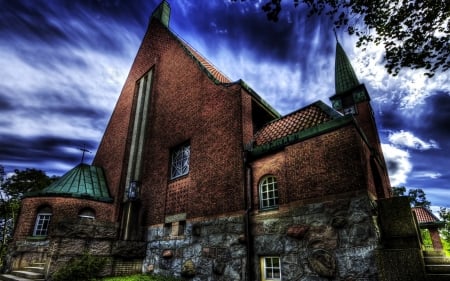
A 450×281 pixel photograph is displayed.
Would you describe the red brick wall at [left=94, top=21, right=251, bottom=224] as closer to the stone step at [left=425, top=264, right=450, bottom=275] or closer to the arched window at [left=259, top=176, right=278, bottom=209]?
the arched window at [left=259, top=176, right=278, bottom=209]

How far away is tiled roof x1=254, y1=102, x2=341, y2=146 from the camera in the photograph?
27.5ft

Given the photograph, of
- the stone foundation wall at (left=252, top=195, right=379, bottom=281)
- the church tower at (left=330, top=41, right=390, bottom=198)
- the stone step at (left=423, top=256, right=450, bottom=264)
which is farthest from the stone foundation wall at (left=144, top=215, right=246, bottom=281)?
the church tower at (left=330, top=41, right=390, bottom=198)

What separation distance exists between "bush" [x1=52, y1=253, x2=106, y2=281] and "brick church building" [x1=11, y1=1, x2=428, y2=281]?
35 cm

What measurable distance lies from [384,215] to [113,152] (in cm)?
1585

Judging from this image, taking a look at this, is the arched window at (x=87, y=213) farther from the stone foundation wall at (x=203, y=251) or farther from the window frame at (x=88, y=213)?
the stone foundation wall at (x=203, y=251)

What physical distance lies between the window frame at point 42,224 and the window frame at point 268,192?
11912 millimetres

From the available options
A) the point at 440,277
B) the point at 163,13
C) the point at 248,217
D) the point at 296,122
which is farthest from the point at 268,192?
the point at 163,13

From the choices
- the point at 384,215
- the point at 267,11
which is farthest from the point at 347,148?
the point at 267,11

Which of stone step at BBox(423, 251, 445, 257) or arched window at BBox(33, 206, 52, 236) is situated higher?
arched window at BBox(33, 206, 52, 236)

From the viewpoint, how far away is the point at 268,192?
27.8ft

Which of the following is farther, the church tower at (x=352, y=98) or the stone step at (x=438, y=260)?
the church tower at (x=352, y=98)

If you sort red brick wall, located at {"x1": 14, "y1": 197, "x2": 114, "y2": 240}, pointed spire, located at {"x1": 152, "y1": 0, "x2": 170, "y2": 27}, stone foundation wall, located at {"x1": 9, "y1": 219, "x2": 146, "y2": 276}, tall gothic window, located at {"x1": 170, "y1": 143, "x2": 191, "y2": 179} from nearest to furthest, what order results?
stone foundation wall, located at {"x1": 9, "y1": 219, "x2": 146, "y2": 276} < tall gothic window, located at {"x1": 170, "y1": 143, "x2": 191, "y2": 179} < red brick wall, located at {"x1": 14, "y1": 197, "x2": 114, "y2": 240} < pointed spire, located at {"x1": 152, "y1": 0, "x2": 170, "y2": 27}

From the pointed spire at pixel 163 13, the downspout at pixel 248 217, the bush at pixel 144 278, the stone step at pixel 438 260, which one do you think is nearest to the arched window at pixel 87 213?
the bush at pixel 144 278

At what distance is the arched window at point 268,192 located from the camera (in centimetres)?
825
